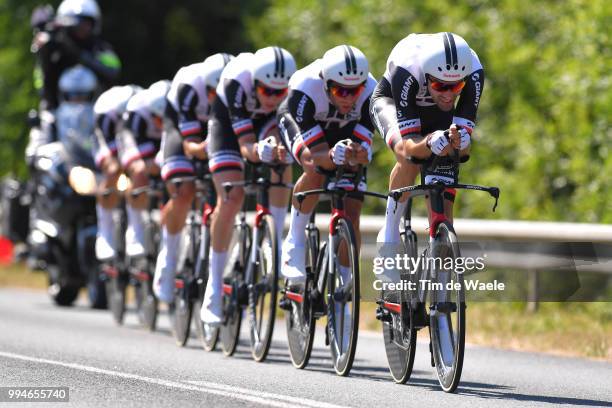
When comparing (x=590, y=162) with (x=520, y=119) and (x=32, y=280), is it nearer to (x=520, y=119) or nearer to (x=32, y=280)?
(x=520, y=119)

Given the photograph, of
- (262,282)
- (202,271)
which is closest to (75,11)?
(202,271)

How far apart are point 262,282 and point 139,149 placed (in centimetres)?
402

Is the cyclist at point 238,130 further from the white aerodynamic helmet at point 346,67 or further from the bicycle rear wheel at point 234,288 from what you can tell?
the white aerodynamic helmet at point 346,67

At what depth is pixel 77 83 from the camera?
1847 centimetres

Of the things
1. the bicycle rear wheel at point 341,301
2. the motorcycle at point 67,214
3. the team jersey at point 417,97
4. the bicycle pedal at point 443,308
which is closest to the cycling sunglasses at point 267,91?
the bicycle rear wheel at point 341,301

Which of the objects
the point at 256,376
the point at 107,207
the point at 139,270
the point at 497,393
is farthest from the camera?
the point at 107,207

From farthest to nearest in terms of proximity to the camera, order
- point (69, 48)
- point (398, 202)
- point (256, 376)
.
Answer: point (69, 48), point (256, 376), point (398, 202)

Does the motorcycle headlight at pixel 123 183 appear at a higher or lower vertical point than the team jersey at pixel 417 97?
higher

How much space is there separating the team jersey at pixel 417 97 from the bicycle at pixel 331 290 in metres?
0.75

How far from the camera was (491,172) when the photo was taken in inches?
787

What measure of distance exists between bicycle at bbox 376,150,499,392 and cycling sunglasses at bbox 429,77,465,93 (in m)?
0.42

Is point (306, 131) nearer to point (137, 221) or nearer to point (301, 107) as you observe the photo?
point (301, 107)

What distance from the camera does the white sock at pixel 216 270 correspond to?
1191 centimetres

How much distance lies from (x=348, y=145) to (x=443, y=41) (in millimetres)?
1060
